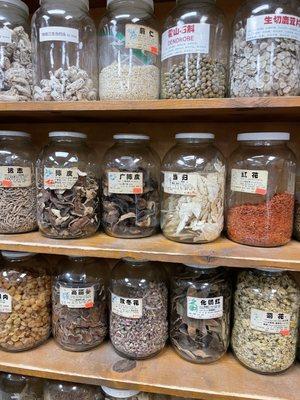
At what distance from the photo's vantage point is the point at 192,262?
72 cm

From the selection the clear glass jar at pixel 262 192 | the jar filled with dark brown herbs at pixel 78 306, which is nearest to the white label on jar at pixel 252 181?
the clear glass jar at pixel 262 192

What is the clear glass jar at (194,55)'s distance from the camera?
0.72 metres

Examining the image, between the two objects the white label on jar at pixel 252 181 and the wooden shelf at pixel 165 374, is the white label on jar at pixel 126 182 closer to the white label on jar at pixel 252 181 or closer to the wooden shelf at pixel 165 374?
the white label on jar at pixel 252 181

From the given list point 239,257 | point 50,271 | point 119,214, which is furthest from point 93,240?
point 239,257

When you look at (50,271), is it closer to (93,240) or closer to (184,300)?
(93,240)

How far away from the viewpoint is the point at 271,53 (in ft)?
2.21

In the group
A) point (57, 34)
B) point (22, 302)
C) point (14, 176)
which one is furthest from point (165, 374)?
point (57, 34)

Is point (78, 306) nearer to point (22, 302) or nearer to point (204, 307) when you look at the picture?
point (22, 302)

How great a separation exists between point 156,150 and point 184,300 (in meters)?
0.47

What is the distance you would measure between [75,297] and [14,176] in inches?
14.5

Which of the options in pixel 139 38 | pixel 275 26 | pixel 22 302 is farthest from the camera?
pixel 22 302

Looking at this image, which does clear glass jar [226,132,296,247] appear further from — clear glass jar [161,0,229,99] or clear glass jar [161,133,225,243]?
clear glass jar [161,0,229,99]

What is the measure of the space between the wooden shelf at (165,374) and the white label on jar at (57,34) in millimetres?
849

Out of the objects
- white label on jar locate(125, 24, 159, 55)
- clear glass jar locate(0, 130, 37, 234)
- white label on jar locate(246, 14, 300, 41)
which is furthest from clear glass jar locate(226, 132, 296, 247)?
clear glass jar locate(0, 130, 37, 234)
